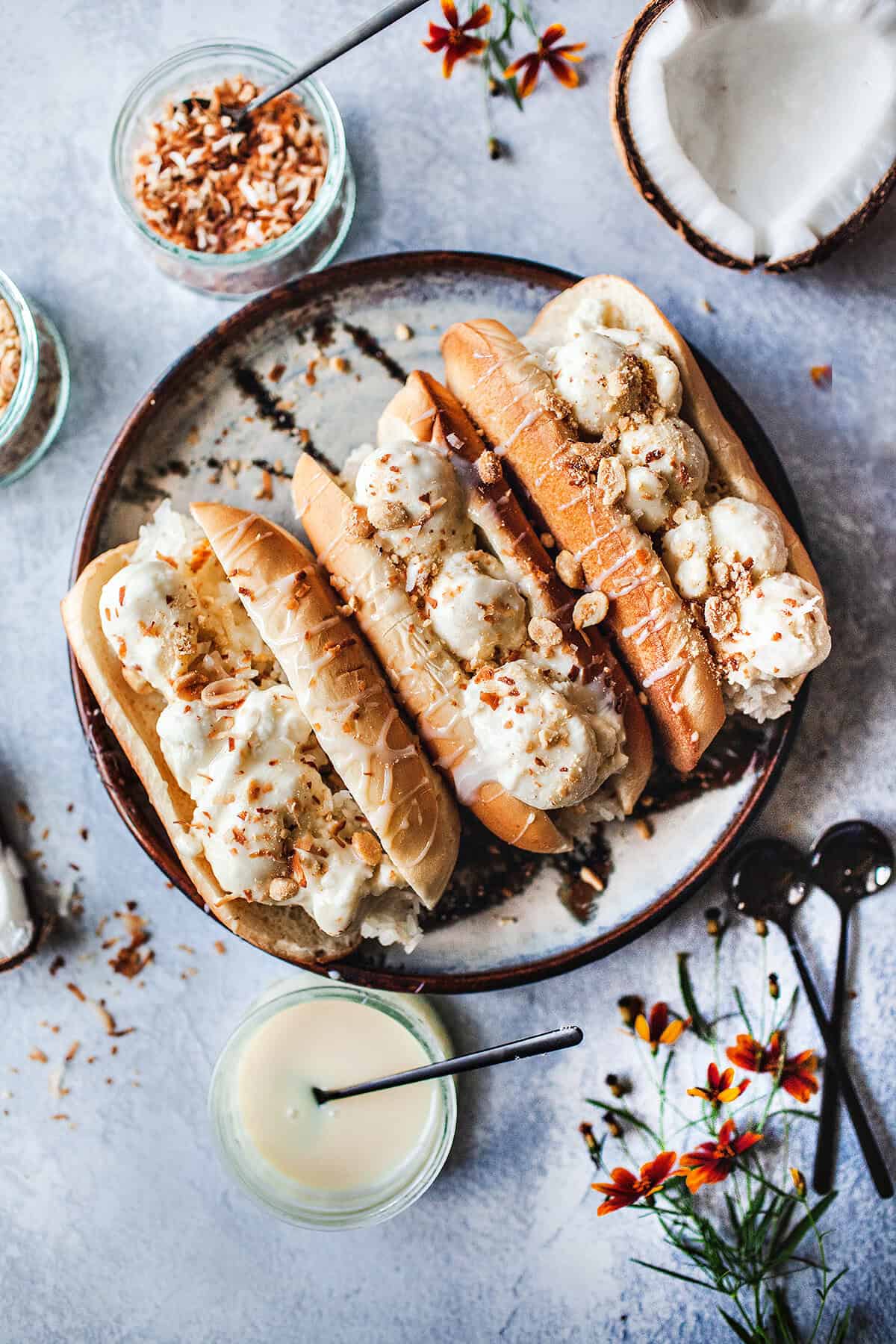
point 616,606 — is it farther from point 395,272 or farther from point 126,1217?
point 126,1217

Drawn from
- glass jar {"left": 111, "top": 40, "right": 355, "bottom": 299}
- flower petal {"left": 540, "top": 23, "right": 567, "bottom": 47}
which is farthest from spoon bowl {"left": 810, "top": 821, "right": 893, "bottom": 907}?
flower petal {"left": 540, "top": 23, "right": 567, "bottom": 47}

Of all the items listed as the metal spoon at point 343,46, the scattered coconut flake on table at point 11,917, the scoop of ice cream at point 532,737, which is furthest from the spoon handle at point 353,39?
the scattered coconut flake on table at point 11,917

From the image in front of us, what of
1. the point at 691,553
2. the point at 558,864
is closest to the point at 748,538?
the point at 691,553

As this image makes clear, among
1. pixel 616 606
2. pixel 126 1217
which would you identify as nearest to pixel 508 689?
pixel 616 606

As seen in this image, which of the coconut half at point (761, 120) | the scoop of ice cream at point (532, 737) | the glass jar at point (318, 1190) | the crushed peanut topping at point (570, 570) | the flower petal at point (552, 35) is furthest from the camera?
the flower petal at point (552, 35)

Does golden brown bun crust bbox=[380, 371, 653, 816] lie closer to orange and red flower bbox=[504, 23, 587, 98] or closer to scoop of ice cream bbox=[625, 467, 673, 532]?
scoop of ice cream bbox=[625, 467, 673, 532]

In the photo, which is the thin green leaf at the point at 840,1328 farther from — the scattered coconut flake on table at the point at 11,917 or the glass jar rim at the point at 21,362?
the glass jar rim at the point at 21,362
